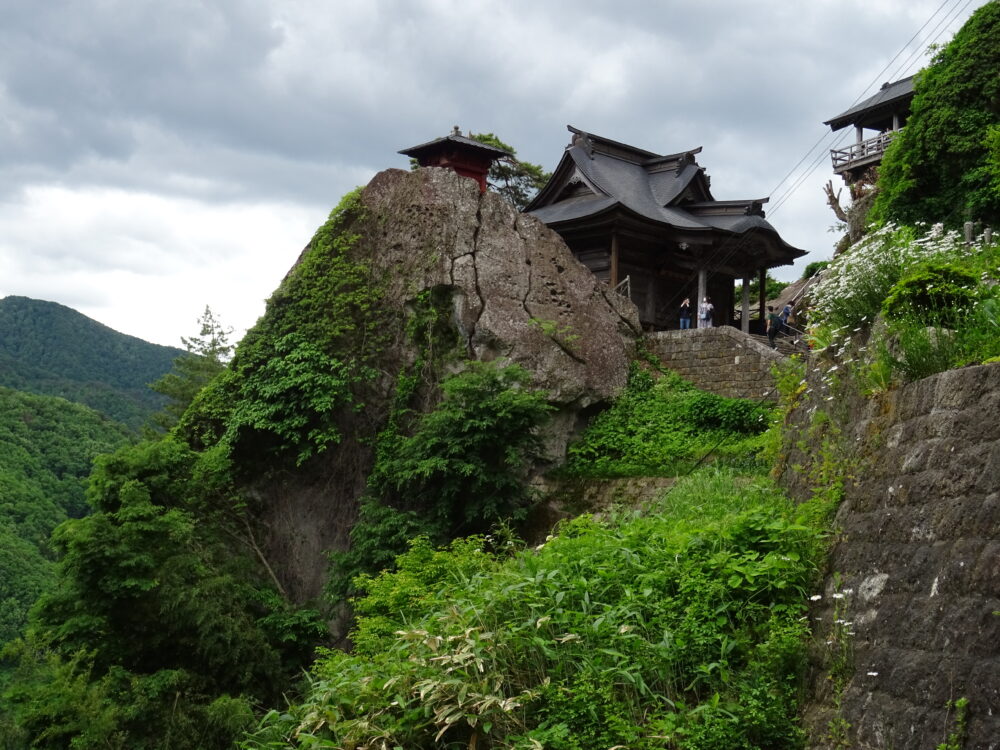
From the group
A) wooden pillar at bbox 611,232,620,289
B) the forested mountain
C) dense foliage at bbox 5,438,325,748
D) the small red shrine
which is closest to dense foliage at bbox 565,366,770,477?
dense foliage at bbox 5,438,325,748

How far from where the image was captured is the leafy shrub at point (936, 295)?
685 centimetres

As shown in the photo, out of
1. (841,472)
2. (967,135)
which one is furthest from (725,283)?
(841,472)

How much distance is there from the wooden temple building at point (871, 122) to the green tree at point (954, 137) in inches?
708

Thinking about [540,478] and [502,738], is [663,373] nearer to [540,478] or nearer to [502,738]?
[540,478]

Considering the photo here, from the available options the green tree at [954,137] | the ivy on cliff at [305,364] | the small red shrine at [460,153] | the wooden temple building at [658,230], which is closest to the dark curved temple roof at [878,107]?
the wooden temple building at [658,230]

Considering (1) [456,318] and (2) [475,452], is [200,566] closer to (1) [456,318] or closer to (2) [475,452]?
(2) [475,452]

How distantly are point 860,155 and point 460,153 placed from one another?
53.3ft

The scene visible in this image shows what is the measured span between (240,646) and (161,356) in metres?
76.6

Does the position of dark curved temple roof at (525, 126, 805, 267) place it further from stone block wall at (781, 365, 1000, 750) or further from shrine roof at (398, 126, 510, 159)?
stone block wall at (781, 365, 1000, 750)

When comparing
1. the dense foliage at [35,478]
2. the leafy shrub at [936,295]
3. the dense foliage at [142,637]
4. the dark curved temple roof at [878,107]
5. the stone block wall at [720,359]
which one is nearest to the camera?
the leafy shrub at [936,295]

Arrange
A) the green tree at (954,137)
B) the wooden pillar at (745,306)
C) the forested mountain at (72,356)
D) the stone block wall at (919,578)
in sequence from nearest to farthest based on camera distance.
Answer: the stone block wall at (919,578) < the green tree at (954,137) < the wooden pillar at (745,306) < the forested mountain at (72,356)

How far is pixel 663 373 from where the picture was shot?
57.5 feet

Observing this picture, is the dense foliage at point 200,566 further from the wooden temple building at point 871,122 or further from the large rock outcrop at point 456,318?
the wooden temple building at point 871,122

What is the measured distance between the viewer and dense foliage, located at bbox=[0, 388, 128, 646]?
29172 millimetres
